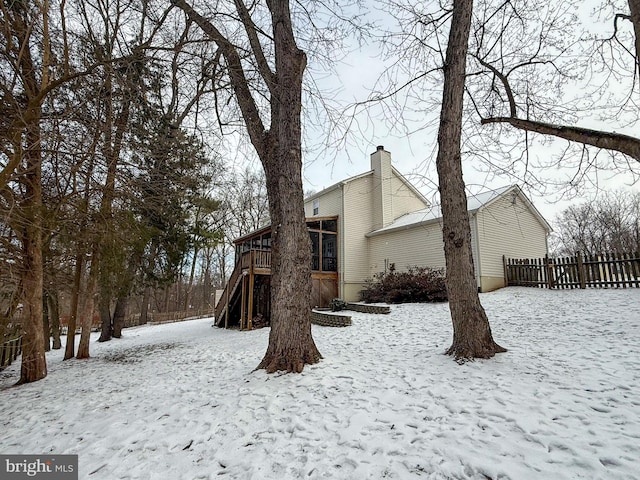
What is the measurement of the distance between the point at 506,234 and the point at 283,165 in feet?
38.9

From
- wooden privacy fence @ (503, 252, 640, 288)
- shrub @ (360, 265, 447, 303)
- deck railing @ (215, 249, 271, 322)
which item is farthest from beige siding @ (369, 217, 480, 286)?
deck railing @ (215, 249, 271, 322)

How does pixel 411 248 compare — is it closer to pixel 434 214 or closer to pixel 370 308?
pixel 434 214

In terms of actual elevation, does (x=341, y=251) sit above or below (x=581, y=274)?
above

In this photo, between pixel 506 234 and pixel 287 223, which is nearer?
pixel 287 223

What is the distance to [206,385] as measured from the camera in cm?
465

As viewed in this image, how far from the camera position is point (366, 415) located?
3238 millimetres

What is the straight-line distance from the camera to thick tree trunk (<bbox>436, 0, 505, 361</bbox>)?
4684mm

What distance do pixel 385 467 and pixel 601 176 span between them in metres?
6.34

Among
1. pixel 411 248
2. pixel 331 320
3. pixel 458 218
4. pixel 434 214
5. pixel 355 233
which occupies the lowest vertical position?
pixel 331 320

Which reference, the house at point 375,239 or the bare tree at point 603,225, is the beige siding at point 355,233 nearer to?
the house at point 375,239

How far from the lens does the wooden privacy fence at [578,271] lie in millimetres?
10148

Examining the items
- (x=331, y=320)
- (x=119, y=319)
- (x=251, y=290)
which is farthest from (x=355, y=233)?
(x=119, y=319)

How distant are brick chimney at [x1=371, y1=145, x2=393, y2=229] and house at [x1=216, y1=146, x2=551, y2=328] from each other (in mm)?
52

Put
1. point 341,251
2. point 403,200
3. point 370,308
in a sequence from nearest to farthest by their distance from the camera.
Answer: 1. point 370,308
2. point 341,251
3. point 403,200
